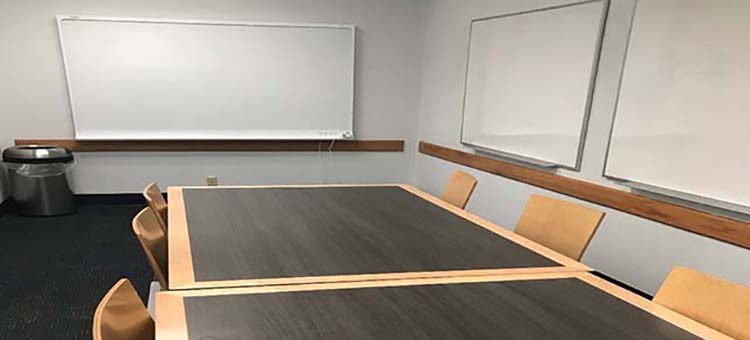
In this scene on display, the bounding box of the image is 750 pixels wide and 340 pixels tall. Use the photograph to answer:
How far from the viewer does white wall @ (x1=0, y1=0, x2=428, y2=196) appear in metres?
3.81

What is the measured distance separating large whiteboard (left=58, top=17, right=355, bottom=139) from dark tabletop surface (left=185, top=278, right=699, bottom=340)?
3365mm

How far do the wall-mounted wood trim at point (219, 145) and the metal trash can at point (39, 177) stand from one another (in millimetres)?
136

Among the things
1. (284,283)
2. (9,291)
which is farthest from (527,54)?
(9,291)

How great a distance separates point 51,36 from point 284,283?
387cm

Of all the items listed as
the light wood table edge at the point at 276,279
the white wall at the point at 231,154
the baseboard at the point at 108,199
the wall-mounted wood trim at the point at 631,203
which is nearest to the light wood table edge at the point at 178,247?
the light wood table edge at the point at 276,279

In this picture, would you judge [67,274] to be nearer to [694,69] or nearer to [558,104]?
[558,104]

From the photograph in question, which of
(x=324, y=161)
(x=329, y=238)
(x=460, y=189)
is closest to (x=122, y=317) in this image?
(x=329, y=238)

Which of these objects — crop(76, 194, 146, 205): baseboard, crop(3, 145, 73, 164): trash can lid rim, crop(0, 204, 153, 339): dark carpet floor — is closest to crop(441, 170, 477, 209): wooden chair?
crop(0, 204, 153, 339): dark carpet floor

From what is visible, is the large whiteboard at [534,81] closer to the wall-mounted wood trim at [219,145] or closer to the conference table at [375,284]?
the wall-mounted wood trim at [219,145]

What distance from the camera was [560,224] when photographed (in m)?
1.85

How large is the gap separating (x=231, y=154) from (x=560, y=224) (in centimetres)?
340

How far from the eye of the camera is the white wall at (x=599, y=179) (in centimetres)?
218

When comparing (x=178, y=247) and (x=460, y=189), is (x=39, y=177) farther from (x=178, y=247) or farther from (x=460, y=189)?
(x=460, y=189)

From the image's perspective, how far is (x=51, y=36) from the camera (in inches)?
150
